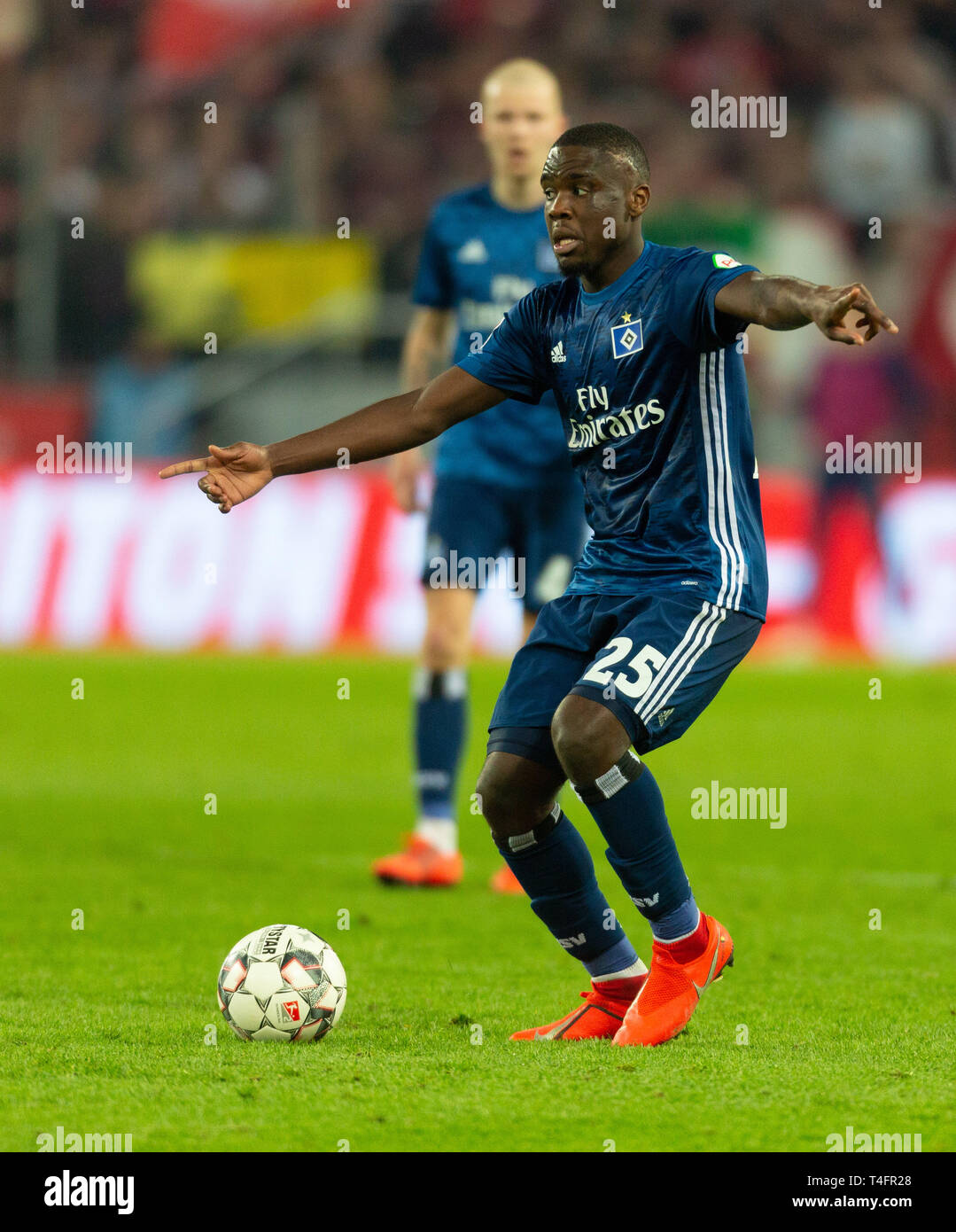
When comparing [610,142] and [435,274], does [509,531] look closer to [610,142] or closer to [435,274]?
[435,274]

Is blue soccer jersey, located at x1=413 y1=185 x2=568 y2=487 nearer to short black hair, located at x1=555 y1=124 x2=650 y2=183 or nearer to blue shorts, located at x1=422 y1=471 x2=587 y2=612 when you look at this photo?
blue shorts, located at x1=422 y1=471 x2=587 y2=612

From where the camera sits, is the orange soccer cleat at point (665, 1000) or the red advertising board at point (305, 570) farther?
the red advertising board at point (305, 570)

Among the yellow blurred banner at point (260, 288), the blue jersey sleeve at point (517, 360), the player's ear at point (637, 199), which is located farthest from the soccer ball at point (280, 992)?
the yellow blurred banner at point (260, 288)

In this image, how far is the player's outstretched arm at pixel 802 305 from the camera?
3.51 metres

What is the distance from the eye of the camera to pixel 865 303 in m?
3.51

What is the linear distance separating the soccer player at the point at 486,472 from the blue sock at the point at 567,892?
7.75ft

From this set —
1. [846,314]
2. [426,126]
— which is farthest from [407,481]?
[426,126]

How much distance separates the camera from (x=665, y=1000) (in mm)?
4250

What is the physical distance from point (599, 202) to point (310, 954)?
182 cm

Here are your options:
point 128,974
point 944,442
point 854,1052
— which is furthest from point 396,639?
point 854,1052

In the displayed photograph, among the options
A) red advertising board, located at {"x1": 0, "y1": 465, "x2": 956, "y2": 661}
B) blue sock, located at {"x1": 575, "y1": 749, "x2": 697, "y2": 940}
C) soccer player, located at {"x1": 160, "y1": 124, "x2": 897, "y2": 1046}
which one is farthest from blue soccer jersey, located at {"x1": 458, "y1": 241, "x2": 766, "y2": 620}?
red advertising board, located at {"x1": 0, "y1": 465, "x2": 956, "y2": 661}

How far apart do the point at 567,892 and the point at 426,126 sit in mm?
17656

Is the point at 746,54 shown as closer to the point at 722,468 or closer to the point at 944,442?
the point at 944,442

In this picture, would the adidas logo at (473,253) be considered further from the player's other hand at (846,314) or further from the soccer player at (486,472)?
the player's other hand at (846,314)
